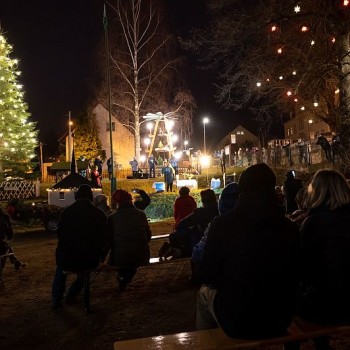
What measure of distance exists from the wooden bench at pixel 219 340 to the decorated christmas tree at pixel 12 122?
86.2 ft

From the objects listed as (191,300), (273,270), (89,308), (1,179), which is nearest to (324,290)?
(273,270)

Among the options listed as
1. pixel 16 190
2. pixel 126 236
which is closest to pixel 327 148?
pixel 126 236

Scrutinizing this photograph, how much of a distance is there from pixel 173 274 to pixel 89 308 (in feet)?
8.28

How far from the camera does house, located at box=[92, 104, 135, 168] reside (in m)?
47.8

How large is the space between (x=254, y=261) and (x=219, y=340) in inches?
31.1

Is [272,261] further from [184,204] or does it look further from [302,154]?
[302,154]

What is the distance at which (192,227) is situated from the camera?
24.9ft

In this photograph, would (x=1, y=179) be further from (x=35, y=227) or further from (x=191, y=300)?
(x=191, y=300)

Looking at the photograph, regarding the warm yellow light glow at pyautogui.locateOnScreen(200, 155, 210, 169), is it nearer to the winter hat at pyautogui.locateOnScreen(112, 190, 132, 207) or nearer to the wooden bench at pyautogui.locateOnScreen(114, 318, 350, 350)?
the winter hat at pyautogui.locateOnScreen(112, 190, 132, 207)

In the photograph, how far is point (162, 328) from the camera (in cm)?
575

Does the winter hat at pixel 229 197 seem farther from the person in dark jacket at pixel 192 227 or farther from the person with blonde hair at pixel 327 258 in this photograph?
the person with blonde hair at pixel 327 258

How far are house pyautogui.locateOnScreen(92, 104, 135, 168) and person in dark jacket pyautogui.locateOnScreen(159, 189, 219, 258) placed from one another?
3983 centimetres

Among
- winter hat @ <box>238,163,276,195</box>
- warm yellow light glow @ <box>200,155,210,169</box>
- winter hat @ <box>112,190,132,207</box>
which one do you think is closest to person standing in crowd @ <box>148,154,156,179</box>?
warm yellow light glow @ <box>200,155,210,169</box>

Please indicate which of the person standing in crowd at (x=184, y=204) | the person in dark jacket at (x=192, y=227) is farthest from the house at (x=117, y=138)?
the person in dark jacket at (x=192, y=227)
